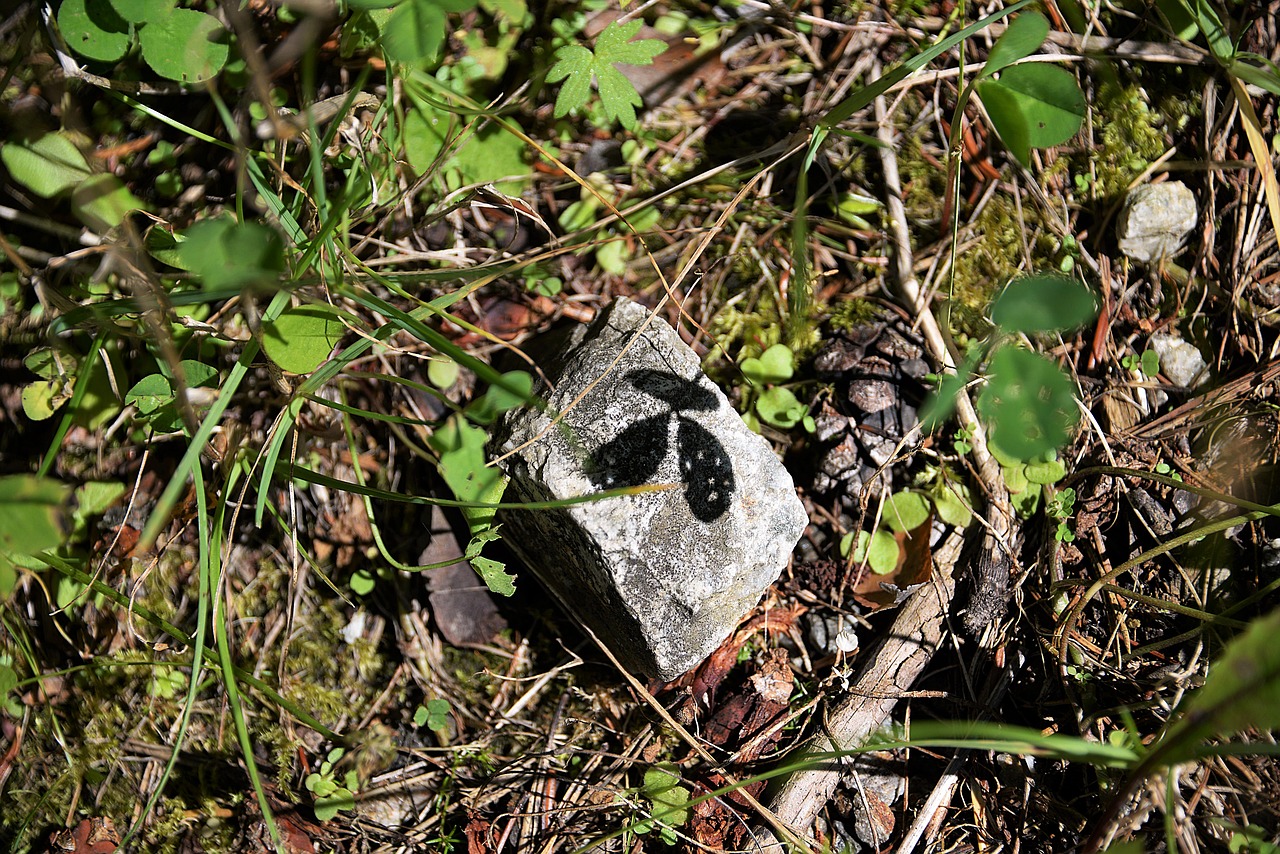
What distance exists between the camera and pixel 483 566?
1951mm

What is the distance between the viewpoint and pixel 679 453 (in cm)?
207

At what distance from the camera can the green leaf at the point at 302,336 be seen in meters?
2.00

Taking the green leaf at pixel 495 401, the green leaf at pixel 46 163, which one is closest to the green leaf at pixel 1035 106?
the green leaf at pixel 495 401

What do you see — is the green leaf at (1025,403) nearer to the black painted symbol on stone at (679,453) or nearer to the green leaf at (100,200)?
the black painted symbol on stone at (679,453)

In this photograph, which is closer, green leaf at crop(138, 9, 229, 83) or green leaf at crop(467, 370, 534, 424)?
green leaf at crop(467, 370, 534, 424)

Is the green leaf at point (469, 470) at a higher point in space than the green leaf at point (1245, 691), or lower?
higher

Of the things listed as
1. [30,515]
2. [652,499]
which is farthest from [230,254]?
[652,499]

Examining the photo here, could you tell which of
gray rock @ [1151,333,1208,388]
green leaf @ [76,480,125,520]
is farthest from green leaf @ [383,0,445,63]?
gray rock @ [1151,333,1208,388]

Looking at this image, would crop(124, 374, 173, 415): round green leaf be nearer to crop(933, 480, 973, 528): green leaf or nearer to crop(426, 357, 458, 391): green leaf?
crop(426, 357, 458, 391): green leaf

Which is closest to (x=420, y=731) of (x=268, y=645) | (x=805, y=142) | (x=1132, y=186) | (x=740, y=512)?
(x=268, y=645)

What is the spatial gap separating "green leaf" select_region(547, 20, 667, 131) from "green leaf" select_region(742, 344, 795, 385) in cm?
82

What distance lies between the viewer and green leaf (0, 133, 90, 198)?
216cm

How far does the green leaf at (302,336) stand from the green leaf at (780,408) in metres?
1.26

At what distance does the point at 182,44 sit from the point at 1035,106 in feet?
7.78
